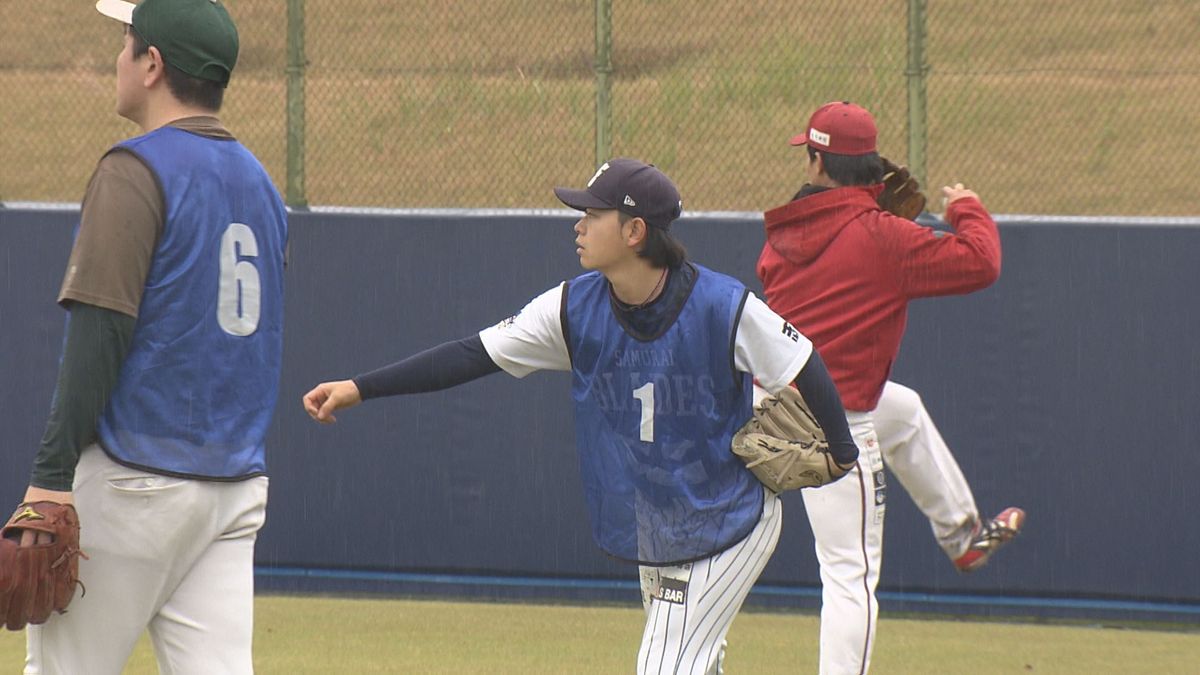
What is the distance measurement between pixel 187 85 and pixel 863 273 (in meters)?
2.61

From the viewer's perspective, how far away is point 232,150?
3.76m

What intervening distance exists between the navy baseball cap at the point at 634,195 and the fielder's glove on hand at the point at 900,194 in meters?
1.67

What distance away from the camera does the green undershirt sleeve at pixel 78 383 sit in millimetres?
3480

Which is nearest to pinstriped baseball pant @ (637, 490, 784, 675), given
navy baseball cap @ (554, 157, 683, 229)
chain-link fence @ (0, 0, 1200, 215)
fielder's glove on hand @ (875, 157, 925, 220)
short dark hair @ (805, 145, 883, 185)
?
navy baseball cap @ (554, 157, 683, 229)

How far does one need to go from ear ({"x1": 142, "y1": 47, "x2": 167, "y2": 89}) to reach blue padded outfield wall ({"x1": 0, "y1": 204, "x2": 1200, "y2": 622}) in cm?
452

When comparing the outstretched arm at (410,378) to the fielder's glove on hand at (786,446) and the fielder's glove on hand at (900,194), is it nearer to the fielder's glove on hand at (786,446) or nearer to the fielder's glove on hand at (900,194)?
the fielder's glove on hand at (786,446)

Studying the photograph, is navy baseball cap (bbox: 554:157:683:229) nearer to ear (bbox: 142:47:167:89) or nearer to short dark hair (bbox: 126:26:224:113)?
short dark hair (bbox: 126:26:224:113)

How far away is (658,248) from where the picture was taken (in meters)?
4.51

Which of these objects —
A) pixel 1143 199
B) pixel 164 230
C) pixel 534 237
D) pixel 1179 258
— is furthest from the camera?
pixel 1143 199

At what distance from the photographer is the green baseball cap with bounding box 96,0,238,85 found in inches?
146

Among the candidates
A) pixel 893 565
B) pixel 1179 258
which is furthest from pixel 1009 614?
pixel 1179 258

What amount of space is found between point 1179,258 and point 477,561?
345 cm

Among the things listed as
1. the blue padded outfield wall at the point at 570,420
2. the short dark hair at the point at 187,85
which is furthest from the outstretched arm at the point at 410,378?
the blue padded outfield wall at the point at 570,420

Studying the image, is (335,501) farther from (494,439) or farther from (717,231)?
(717,231)
